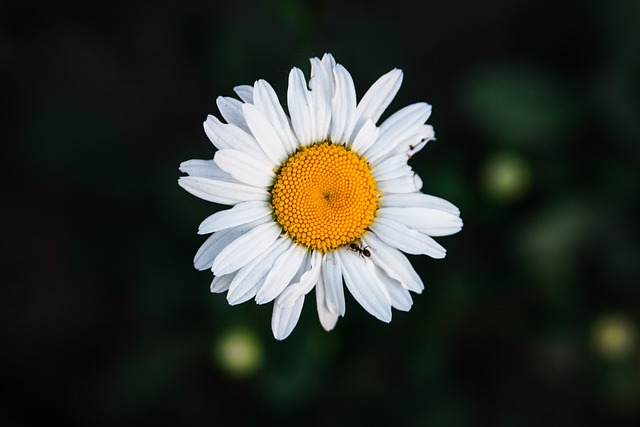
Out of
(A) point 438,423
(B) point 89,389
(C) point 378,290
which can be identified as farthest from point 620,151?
(B) point 89,389

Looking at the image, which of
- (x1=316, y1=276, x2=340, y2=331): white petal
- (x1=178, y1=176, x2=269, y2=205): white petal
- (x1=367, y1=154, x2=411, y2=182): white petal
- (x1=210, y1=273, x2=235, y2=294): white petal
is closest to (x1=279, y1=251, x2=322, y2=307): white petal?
(x1=316, y1=276, x2=340, y2=331): white petal

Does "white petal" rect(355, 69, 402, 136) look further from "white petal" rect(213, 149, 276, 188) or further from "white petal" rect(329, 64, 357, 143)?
"white petal" rect(213, 149, 276, 188)

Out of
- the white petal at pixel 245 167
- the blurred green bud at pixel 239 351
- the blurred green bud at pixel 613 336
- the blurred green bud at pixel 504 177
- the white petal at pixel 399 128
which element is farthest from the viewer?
the blurred green bud at pixel 613 336

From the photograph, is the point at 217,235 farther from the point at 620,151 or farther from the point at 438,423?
the point at 620,151

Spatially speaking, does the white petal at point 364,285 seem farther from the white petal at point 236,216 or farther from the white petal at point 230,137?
the white petal at point 230,137

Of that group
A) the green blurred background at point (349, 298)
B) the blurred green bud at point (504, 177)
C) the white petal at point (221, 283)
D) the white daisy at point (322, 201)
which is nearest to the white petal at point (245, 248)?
the white daisy at point (322, 201)

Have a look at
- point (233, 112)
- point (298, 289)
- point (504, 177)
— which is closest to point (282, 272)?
point (298, 289)

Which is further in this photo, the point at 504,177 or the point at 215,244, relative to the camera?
the point at 504,177

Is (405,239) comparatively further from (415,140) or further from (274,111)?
(274,111)
